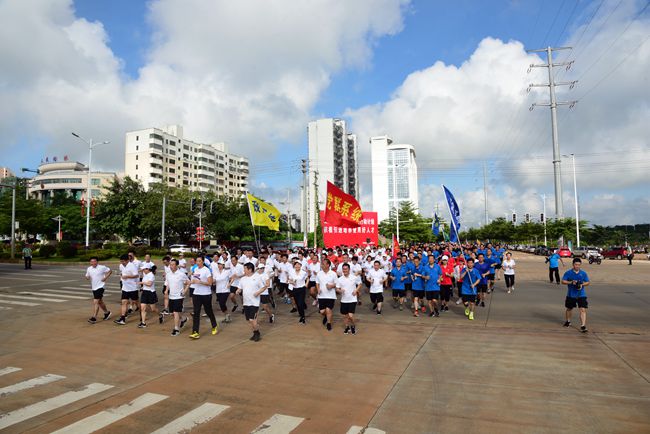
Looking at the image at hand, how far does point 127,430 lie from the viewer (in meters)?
4.69

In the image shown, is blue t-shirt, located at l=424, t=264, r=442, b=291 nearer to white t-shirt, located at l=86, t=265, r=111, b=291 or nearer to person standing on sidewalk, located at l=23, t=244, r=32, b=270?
white t-shirt, located at l=86, t=265, r=111, b=291

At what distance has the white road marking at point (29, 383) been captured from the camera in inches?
229

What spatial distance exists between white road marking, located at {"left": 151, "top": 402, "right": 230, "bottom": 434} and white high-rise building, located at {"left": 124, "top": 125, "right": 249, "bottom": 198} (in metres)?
81.2

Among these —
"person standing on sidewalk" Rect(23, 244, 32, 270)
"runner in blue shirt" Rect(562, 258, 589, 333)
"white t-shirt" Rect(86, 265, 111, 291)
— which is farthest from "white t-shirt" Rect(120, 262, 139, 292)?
"person standing on sidewalk" Rect(23, 244, 32, 270)

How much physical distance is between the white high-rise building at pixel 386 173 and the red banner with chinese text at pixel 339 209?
4387 inches

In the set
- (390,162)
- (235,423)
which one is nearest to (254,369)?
(235,423)

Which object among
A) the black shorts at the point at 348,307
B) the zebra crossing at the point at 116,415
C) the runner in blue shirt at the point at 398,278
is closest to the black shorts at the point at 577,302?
the runner in blue shirt at the point at 398,278

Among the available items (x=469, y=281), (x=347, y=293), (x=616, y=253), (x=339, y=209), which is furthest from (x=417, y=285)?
(x=616, y=253)

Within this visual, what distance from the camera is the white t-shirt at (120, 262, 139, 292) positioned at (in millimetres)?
10711

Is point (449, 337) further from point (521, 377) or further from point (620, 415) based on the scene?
point (620, 415)

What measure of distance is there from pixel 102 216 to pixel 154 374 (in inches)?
1910

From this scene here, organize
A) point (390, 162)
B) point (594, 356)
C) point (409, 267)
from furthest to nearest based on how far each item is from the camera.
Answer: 1. point (390, 162)
2. point (409, 267)
3. point (594, 356)

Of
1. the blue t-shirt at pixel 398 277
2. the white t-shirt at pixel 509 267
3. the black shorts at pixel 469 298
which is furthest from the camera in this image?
the white t-shirt at pixel 509 267

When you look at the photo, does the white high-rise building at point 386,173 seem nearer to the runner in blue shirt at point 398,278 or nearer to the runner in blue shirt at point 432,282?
the runner in blue shirt at point 398,278
